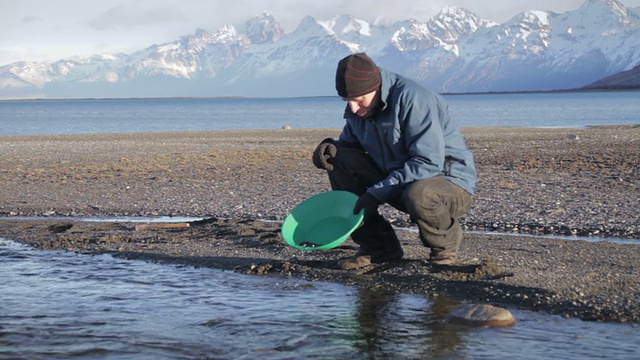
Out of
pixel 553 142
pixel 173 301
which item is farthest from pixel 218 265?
pixel 553 142

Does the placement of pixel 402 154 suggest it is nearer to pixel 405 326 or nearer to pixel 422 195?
pixel 422 195

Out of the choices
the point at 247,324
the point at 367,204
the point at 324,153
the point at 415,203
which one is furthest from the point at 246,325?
the point at 324,153

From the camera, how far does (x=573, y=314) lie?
5531 millimetres

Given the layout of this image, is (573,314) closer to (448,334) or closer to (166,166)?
(448,334)

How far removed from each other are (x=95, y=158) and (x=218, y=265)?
523 inches

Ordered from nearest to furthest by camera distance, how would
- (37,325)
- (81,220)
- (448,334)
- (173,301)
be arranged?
(448,334) < (37,325) < (173,301) < (81,220)

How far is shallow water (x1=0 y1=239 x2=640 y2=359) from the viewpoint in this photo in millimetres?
4891

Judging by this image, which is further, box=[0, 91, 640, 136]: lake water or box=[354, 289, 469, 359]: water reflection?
box=[0, 91, 640, 136]: lake water

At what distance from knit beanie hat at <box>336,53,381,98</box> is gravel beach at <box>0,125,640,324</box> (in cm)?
144

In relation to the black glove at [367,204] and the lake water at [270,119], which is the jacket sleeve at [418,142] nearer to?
the black glove at [367,204]

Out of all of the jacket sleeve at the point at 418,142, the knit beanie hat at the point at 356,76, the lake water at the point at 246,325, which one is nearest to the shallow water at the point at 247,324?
the lake water at the point at 246,325

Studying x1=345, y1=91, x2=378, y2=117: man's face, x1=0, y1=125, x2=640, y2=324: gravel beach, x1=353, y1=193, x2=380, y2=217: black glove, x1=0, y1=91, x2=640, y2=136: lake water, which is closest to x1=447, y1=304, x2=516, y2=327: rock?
x1=0, y1=125, x2=640, y2=324: gravel beach

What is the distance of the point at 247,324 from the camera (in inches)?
215

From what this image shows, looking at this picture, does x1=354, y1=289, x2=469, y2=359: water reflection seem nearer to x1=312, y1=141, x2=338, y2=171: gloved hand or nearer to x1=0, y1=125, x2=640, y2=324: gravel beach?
x1=0, y1=125, x2=640, y2=324: gravel beach
